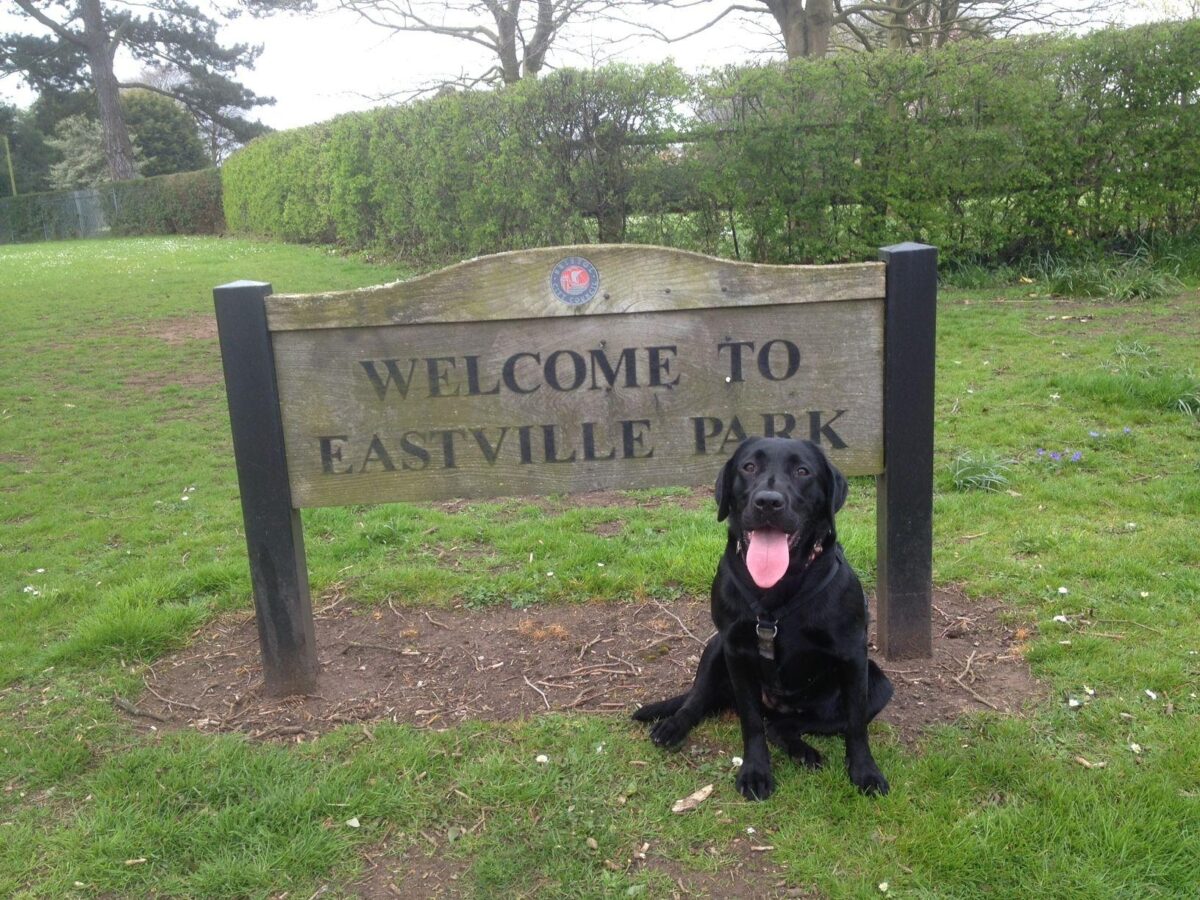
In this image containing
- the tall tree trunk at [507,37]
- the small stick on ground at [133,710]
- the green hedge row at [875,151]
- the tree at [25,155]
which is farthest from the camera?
the tree at [25,155]

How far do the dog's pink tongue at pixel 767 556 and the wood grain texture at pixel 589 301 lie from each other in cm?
91

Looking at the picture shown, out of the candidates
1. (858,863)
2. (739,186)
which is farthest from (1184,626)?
(739,186)

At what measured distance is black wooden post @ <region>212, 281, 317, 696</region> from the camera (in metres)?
3.20

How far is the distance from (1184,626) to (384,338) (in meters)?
3.02

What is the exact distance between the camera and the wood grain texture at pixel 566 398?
330cm

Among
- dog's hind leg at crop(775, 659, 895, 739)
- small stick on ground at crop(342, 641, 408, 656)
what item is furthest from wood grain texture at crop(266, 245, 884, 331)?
small stick on ground at crop(342, 641, 408, 656)

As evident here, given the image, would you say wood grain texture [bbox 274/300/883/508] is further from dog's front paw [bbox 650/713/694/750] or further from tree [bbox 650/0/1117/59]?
tree [bbox 650/0/1117/59]

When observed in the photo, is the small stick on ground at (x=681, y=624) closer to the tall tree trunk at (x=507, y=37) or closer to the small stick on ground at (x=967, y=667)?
the small stick on ground at (x=967, y=667)

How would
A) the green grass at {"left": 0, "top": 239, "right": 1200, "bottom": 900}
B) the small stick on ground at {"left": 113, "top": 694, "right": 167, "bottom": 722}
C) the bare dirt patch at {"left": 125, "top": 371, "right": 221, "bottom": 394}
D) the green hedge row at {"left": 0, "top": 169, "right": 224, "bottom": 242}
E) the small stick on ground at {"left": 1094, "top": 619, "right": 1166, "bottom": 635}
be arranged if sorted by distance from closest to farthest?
the green grass at {"left": 0, "top": 239, "right": 1200, "bottom": 900}, the small stick on ground at {"left": 113, "top": 694, "right": 167, "bottom": 722}, the small stick on ground at {"left": 1094, "top": 619, "right": 1166, "bottom": 635}, the bare dirt patch at {"left": 125, "top": 371, "right": 221, "bottom": 394}, the green hedge row at {"left": 0, "top": 169, "right": 224, "bottom": 242}

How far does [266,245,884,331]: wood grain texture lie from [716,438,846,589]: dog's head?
0.64 metres

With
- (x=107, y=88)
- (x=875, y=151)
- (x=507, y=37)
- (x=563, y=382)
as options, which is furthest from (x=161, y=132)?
(x=563, y=382)

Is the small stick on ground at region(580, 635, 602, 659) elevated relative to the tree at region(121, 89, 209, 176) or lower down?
lower down

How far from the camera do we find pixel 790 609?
2.79 meters

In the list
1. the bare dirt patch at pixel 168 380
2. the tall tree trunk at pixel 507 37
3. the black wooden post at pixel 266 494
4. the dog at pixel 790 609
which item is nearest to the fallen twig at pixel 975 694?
the dog at pixel 790 609
